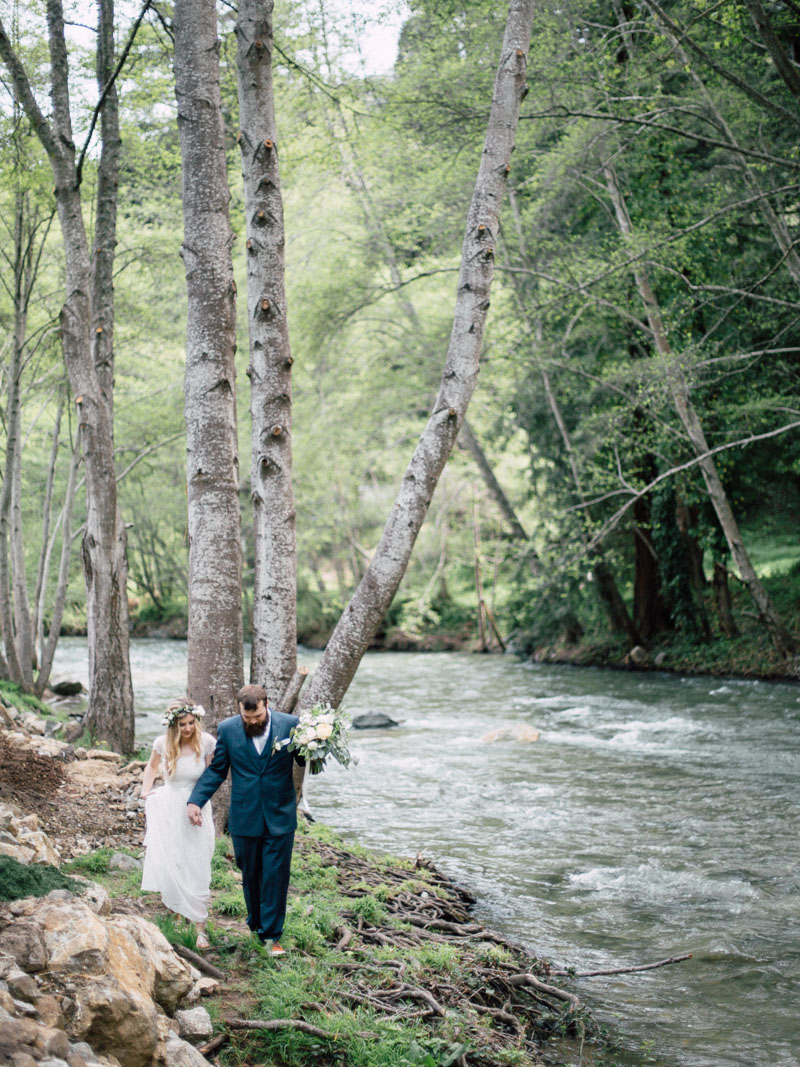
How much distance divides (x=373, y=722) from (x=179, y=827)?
35.7 feet

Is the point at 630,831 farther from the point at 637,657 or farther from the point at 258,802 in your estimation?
the point at 637,657

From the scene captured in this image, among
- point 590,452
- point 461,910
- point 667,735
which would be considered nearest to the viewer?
point 461,910

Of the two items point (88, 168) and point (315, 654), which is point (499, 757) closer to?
point (88, 168)

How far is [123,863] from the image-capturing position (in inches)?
249

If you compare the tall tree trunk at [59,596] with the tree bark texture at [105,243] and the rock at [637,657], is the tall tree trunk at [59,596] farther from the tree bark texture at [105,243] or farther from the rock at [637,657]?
the rock at [637,657]

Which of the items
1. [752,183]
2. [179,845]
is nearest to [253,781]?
[179,845]

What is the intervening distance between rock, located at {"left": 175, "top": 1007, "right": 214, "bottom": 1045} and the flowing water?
2497mm

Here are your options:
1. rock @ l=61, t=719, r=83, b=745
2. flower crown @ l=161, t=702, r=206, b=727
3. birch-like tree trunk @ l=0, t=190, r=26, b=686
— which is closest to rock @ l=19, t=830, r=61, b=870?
flower crown @ l=161, t=702, r=206, b=727

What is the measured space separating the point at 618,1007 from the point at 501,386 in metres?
22.7

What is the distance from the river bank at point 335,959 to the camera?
13.6 ft

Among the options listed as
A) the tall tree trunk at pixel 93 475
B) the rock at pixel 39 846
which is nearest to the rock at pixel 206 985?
the rock at pixel 39 846

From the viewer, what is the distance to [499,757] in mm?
13438

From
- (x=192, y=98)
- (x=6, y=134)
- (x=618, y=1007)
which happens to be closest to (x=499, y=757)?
(x=618, y=1007)

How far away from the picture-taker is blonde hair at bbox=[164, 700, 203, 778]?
5.92 meters
